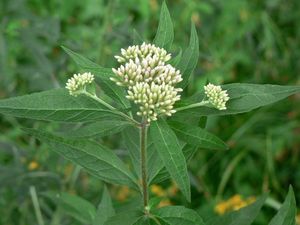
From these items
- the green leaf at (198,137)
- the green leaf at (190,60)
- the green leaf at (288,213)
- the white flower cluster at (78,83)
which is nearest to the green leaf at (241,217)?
the green leaf at (288,213)

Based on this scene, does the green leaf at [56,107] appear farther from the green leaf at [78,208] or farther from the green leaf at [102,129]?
the green leaf at [78,208]

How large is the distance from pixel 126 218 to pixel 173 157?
0.71ft

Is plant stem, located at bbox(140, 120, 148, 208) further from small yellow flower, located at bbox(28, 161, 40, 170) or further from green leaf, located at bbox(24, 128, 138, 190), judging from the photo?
small yellow flower, located at bbox(28, 161, 40, 170)

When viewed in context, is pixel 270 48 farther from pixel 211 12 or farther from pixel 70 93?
pixel 70 93

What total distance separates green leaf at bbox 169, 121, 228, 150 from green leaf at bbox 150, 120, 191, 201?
0.06m

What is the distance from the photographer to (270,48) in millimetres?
3924

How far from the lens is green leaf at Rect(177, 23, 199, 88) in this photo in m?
1.49

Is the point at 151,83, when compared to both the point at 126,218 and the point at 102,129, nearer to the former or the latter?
the point at 102,129

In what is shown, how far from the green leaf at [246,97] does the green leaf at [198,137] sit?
1.4 inches

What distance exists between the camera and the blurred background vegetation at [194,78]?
2.59m

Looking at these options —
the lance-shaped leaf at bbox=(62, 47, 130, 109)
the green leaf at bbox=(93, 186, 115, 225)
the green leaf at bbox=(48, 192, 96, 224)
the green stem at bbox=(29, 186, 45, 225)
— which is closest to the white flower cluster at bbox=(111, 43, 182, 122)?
the lance-shaped leaf at bbox=(62, 47, 130, 109)

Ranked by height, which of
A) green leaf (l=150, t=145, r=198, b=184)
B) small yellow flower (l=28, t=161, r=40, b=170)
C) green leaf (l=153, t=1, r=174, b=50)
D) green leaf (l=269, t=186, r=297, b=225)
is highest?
small yellow flower (l=28, t=161, r=40, b=170)

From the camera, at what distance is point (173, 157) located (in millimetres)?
1371

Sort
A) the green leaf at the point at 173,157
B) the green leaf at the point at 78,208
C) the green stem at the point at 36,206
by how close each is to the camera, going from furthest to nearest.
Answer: the green stem at the point at 36,206 → the green leaf at the point at 78,208 → the green leaf at the point at 173,157
